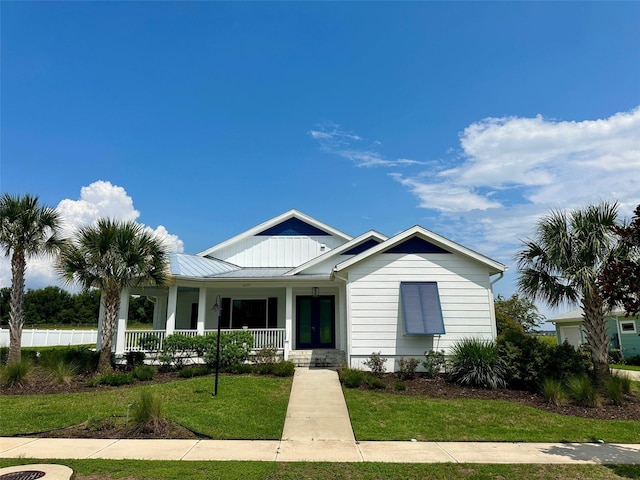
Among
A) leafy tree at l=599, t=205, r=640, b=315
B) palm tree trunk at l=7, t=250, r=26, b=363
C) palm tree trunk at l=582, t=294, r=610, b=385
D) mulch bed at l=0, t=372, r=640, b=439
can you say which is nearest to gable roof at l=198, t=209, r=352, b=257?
palm tree trunk at l=7, t=250, r=26, b=363

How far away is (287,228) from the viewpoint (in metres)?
21.1

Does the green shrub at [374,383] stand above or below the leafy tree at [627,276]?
below

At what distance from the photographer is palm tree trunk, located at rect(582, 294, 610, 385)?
11.2 metres

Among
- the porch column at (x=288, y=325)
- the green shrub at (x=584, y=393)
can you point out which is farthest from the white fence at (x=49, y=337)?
the green shrub at (x=584, y=393)

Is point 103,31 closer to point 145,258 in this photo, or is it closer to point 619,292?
point 145,258

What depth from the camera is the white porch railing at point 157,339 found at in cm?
1520

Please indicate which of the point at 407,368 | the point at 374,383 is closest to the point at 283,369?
the point at 374,383

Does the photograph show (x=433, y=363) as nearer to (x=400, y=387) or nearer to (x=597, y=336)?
(x=400, y=387)

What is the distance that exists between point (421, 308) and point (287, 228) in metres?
9.47

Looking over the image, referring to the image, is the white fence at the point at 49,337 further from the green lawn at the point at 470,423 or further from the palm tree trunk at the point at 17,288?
the green lawn at the point at 470,423

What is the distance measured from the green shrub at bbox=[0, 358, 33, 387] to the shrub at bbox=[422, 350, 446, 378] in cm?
1231

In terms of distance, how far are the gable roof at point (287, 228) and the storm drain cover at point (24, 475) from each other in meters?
15.3

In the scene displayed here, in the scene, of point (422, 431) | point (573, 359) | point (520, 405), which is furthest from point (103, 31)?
point (573, 359)

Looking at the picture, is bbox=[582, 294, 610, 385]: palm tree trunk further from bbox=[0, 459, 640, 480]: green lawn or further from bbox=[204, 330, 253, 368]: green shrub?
bbox=[204, 330, 253, 368]: green shrub
